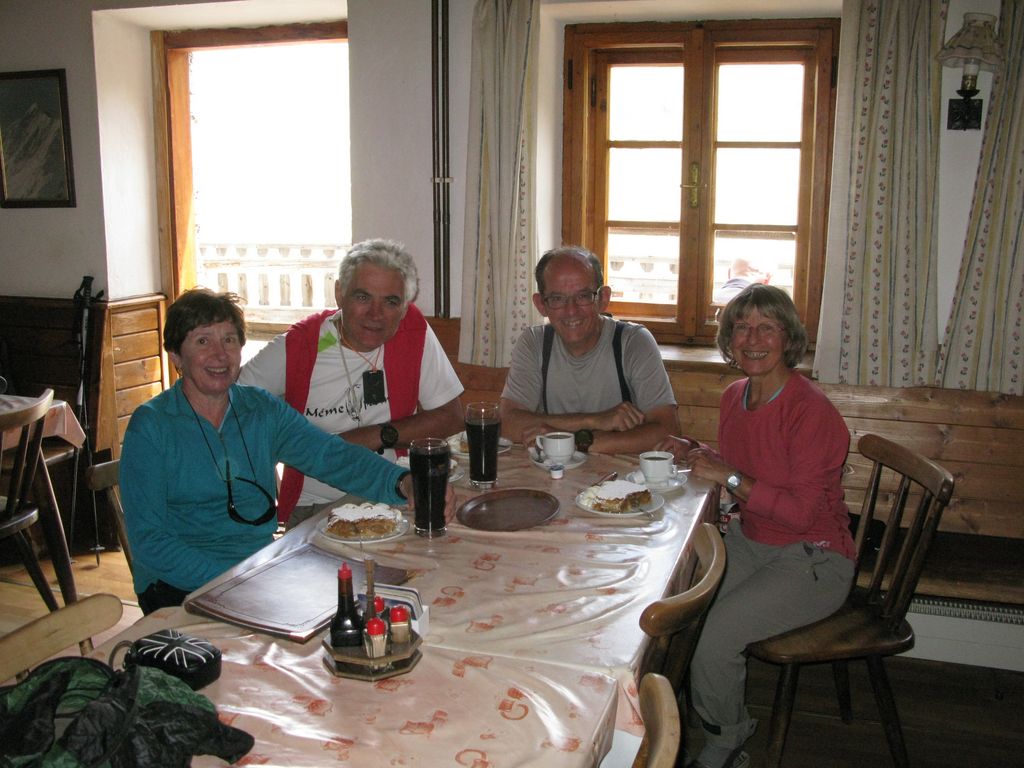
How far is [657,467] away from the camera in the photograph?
208 cm

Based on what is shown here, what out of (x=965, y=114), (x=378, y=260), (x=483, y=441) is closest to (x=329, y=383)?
(x=378, y=260)

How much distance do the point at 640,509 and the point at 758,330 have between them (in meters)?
0.61

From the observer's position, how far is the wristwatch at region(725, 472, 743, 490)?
2.12 metres

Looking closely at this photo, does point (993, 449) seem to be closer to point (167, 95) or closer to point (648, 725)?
point (648, 725)

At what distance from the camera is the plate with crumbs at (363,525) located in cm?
173

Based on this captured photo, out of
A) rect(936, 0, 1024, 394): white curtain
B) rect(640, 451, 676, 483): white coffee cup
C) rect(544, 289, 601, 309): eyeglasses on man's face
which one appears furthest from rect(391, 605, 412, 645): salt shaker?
rect(936, 0, 1024, 394): white curtain

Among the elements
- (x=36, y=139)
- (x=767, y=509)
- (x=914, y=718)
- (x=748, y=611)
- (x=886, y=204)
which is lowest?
(x=914, y=718)

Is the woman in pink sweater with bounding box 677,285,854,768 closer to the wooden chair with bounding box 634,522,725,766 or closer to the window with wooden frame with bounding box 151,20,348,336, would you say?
the wooden chair with bounding box 634,522,725,766

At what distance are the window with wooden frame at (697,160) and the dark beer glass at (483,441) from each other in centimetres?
190

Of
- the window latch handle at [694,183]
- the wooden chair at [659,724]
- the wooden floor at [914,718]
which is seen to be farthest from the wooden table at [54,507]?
the wooden chair at [659,724]

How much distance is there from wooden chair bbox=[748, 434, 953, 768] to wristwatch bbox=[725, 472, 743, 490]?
14.0 inches

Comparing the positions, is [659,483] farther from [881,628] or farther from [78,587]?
[78,587]

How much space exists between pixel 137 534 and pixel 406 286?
1018mm

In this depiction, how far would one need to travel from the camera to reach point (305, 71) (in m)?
5.04
